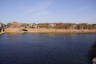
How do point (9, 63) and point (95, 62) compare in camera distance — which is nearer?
point (95, 62)

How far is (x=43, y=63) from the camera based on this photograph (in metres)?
12.1

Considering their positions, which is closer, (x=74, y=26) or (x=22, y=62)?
(x=22, y=62)

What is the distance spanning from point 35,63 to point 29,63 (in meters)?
0.45

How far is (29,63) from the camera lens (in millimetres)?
12203

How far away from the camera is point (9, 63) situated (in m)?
12.3

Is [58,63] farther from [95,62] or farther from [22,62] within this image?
[95,62]

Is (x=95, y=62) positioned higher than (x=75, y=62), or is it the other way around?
(x=95, y=62)

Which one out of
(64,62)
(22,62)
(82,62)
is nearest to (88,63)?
(82,62)

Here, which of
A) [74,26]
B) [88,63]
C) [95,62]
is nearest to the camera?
[95,62]

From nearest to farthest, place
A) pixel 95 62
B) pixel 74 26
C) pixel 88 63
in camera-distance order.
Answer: pixel 95 62
pixel 88 63
pixel 74 26

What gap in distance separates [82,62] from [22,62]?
4.52m

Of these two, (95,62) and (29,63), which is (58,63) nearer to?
(29,63)

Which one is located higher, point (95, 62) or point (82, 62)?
point (95, 62)

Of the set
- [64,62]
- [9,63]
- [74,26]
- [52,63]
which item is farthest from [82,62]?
[74,26]
